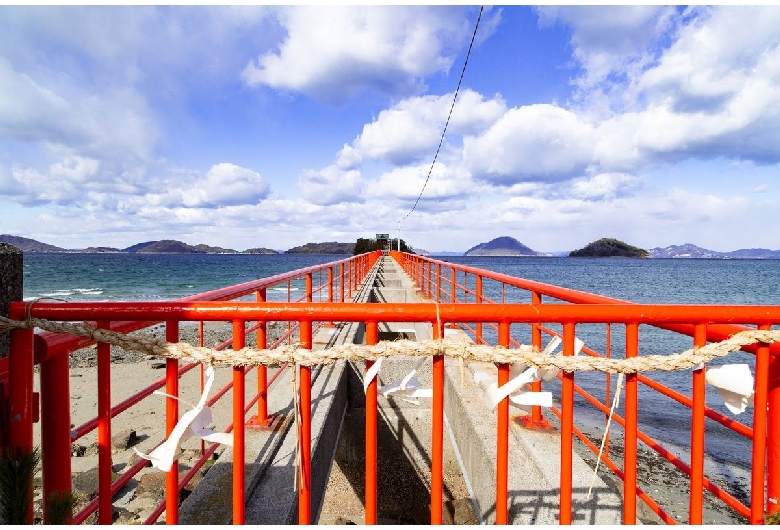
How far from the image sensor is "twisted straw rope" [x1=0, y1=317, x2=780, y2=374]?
1.66 metres

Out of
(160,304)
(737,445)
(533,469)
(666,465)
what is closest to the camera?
(160,304)

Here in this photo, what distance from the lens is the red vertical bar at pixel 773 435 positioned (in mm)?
1693

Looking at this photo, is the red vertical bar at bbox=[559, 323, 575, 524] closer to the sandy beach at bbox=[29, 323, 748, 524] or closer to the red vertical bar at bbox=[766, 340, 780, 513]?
the red vertical bar at bbox=[766, 340, 780, 513]

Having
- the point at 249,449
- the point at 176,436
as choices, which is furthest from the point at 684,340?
the point at 176,436

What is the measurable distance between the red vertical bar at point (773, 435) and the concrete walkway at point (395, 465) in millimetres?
938

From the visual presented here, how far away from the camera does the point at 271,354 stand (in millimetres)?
1665

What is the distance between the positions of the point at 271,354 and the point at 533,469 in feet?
6.90

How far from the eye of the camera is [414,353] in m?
1.71

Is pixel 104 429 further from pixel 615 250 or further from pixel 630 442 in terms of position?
pixel 615 250

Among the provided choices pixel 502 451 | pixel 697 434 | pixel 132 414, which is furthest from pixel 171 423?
pixel 132 414

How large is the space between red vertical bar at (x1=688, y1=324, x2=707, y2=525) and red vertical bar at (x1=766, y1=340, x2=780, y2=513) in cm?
23

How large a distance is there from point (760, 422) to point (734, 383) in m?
0.19

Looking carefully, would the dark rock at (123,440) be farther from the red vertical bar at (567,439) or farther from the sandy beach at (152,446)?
the red vertical bar at (567,439)

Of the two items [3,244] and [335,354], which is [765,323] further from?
[3,244]
